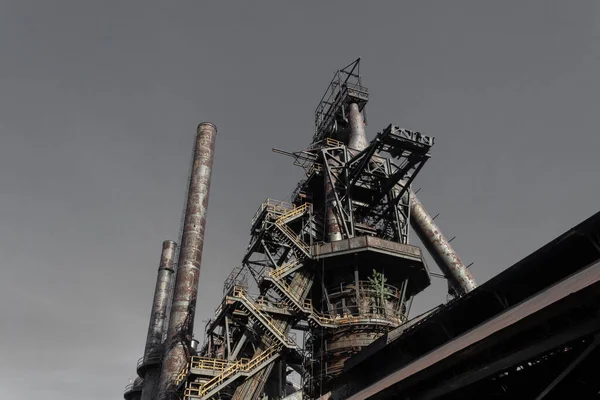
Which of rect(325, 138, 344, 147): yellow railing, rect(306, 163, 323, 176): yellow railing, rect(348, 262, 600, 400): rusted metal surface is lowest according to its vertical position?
rect(348, 262, 600, 400): rusted metal surface

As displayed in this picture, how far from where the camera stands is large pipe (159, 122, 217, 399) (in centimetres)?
3059

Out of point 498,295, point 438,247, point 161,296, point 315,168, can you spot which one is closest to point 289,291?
point 315,168

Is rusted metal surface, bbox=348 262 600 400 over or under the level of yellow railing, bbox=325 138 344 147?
under

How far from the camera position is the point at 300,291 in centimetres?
2633

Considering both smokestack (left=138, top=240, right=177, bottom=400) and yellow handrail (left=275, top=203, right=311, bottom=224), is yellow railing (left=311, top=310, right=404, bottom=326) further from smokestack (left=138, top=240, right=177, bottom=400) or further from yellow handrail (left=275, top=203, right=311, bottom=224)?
smokestack (left=138, top=240, right=177, bottom=400)

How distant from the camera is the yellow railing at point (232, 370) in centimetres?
2198

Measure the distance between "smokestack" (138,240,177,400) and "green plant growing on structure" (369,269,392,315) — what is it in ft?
63.0

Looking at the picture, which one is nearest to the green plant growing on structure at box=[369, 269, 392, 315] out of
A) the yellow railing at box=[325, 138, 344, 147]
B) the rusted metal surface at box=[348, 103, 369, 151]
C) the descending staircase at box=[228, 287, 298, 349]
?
the descending staircase at box=[228, 287, 298, 349]

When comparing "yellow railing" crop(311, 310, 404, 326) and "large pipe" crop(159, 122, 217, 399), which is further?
"large pipe" crop(159, 122, 217, 399)

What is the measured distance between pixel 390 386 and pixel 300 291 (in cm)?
1529

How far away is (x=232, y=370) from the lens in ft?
74.8

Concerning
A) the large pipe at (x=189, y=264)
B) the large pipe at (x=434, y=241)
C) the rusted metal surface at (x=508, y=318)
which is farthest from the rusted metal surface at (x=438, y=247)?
the rusted metal surface at (x=508, y=318)

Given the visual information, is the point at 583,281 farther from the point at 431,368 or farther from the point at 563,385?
the point at 431,368

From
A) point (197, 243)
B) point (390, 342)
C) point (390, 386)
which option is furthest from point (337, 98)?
point (390, 386)
